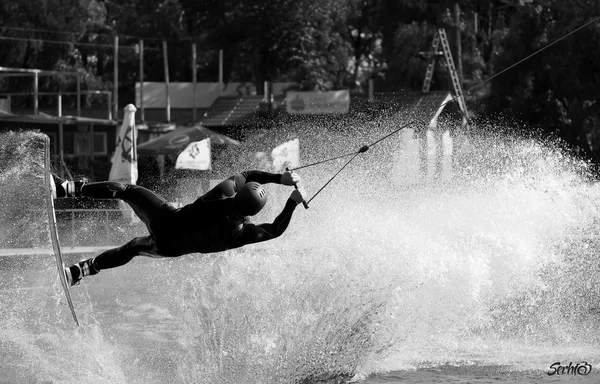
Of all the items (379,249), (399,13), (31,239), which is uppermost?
(399,13)

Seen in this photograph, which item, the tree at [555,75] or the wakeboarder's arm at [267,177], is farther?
the tree at [555,75]

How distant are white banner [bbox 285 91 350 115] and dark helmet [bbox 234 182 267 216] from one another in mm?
15219

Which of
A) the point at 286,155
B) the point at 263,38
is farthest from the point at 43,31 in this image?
the point at 286,155

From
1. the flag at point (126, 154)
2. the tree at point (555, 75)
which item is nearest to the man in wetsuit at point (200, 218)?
the flag at point (126, 154)

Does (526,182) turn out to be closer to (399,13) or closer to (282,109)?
(282,109)

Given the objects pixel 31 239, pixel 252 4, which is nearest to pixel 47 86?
pixel 252 4

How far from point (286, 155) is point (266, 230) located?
9874 mm

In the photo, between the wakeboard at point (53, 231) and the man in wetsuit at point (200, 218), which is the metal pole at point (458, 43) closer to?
the man in wetsuit at point (200, 218)

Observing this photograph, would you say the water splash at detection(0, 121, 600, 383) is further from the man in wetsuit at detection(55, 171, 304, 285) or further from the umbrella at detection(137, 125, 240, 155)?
the umbrella at detection(137, 125, 240, 155)

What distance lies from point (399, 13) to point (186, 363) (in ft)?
86.2

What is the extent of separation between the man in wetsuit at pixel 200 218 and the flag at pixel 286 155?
9198mm

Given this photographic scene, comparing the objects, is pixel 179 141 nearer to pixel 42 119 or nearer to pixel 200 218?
pixel 42 119

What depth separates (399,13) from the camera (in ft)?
112
